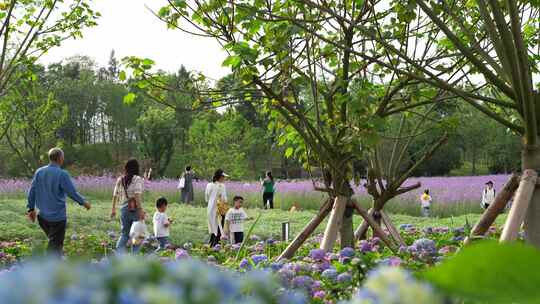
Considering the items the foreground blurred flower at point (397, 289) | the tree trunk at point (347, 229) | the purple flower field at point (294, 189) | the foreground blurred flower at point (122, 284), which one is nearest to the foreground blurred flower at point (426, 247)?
the tree trunk at point (347, 229)

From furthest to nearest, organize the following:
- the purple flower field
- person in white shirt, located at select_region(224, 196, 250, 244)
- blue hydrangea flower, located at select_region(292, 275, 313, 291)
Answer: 1. the purple flower field
2. person in white shirt, located at select_region(224, 196, 250, 244)
3. blue hydrangea flower, located at select_region(292, 275, 313, 291)

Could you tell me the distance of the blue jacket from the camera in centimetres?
696

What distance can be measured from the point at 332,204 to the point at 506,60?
2098 millimetres

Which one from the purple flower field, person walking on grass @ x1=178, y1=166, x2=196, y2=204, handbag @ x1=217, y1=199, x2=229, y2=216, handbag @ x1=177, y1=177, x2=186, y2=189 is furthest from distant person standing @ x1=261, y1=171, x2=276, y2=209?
handbag @ x1=217, y1=199, x2=229, y2=216

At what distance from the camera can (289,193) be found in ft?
68.9

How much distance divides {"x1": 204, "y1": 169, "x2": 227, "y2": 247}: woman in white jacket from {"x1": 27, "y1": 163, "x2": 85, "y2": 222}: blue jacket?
10.2ft

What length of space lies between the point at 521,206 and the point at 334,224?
1837mm

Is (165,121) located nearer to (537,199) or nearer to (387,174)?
(387,174)

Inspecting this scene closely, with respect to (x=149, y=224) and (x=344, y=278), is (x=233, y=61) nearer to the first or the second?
(x=344, y=278)

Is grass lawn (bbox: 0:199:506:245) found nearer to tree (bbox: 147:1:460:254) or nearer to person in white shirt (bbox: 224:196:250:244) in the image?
person in white shirt (bbox: 224:196:250:244)

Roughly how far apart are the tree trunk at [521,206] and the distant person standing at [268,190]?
584 inches

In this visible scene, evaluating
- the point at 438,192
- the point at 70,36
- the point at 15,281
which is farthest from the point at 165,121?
the point at 15,281

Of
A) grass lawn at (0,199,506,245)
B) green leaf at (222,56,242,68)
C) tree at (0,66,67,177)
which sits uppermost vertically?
tree at (0,66,67,177)

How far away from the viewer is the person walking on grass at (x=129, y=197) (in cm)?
809
